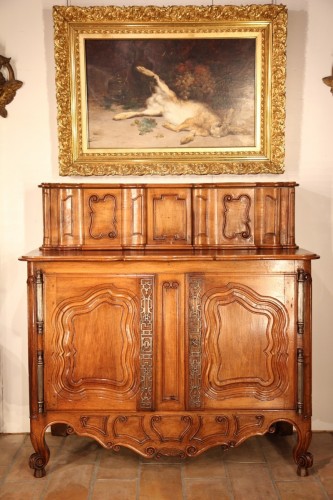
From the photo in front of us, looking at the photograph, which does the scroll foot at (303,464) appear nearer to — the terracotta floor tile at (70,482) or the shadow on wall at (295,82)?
the terracotta floor tile at (70,482)

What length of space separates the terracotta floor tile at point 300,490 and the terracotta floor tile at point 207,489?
28 cm

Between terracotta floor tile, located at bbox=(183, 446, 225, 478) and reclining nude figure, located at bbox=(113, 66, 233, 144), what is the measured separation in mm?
1951

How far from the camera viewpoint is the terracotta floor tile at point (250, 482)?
283cm

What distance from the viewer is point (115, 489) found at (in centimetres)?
291

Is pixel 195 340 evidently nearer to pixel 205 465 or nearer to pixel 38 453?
pixel 205 465

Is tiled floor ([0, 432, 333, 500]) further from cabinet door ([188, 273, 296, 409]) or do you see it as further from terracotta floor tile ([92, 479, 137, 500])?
cabinet door ([188, 273, 296, 409])

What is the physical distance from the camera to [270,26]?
346cm

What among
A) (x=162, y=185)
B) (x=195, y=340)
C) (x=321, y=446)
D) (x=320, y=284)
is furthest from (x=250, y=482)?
(x=162, y=185)

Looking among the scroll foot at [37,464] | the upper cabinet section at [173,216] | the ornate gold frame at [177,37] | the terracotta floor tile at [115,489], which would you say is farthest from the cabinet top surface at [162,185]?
the terracotta floor tile at [115,489]

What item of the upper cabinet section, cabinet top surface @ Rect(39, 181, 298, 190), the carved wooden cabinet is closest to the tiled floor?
the carved wooden cabinet

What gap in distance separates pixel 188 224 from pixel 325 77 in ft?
4.25

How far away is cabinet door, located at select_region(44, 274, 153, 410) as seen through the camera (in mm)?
2947

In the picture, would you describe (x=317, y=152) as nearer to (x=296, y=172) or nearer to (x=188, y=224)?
(x=296, y=172)

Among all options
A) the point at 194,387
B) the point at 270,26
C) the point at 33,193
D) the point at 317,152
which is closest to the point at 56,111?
the point at 33,193
